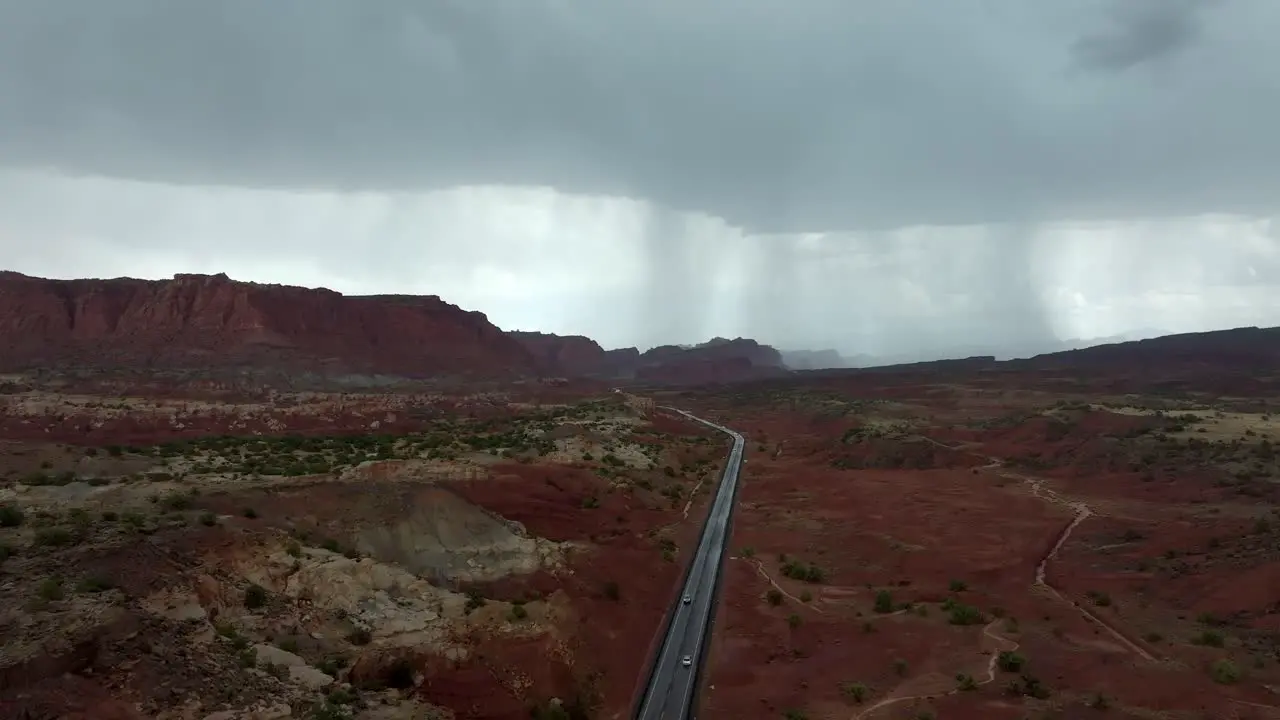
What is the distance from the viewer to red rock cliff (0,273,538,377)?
94.3 m

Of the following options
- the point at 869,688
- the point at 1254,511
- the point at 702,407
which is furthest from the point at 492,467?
the point at 702,407

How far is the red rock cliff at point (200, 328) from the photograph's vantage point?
94312mm

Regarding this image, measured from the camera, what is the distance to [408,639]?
741 inches

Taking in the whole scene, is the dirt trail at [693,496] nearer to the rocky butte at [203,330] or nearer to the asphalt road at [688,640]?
the asphalt road at [688,640]

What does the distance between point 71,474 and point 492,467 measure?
1901 centimetres

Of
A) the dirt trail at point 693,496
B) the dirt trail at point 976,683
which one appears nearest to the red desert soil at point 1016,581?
the dirt trail at point 976,683

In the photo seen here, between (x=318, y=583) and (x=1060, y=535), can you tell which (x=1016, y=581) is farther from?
(x=318, y=583)

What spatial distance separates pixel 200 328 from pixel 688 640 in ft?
346

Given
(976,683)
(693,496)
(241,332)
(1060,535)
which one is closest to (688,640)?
(976,683)

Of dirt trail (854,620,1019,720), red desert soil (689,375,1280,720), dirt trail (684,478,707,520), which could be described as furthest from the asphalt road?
dirt trail (854,620,1019,720)

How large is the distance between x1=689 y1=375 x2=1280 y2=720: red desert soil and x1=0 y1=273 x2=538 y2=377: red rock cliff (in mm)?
81683

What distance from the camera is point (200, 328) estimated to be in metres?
103

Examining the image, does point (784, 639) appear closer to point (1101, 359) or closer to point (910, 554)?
point (910, 554)

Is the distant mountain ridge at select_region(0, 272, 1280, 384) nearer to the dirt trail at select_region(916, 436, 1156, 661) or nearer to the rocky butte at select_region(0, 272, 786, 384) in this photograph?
the rocky butte at select_region(0, 272, 786, 384)
